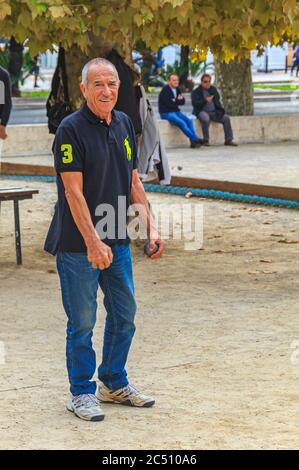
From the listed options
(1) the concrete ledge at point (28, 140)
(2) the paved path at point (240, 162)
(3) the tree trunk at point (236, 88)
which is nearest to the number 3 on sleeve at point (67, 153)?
(2) the paved path at point (240, 162)

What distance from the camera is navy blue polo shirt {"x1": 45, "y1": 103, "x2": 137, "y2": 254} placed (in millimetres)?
6027

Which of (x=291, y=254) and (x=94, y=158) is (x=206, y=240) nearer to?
(x=291, y=254)

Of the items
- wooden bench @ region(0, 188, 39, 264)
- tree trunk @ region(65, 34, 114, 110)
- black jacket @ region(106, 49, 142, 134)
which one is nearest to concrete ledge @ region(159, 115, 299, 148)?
tree trunk @ region(65, 34, 114, 110)

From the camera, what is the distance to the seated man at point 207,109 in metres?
22.2

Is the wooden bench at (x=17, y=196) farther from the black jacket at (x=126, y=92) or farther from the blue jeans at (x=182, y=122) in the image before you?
the blue jeans at (x=182, y=122)

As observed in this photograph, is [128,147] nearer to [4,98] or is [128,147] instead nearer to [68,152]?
[68,152]

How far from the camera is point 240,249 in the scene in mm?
11547

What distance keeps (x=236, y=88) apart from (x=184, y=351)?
A: 17.6m

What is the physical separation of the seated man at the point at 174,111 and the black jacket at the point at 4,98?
10.0 m

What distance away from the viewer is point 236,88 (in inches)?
975

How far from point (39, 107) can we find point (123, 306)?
27.5 meters

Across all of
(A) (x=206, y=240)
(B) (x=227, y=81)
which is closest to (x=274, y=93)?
(B) (x=227, y=81)

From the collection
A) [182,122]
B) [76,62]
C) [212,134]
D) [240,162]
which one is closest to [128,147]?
[76,62]

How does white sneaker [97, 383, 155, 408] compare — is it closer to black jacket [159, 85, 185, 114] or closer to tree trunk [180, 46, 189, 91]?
black jacket [159, 85, 185, 114]
